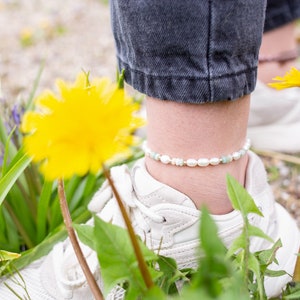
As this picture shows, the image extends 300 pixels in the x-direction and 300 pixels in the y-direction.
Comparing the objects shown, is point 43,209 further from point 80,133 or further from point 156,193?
point 80,133

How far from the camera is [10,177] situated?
77 centimetres

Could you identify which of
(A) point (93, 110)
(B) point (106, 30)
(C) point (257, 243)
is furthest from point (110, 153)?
(B) point (106, 30)

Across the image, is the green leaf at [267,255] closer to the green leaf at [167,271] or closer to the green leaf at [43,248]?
the green leaf at [167,271]

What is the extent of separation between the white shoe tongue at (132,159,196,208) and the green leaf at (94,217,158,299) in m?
0.25

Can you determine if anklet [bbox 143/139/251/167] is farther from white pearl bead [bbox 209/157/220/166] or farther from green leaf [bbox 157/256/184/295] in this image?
green leaf [bbox 157/256/184/295]

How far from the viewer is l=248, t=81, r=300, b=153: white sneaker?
139 centimetres

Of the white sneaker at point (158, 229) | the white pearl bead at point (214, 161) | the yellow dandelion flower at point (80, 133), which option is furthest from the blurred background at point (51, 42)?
the yellow dandelion flower at point (80, 133)

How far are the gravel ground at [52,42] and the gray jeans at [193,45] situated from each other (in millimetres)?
704

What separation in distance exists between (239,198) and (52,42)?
200 centimetres

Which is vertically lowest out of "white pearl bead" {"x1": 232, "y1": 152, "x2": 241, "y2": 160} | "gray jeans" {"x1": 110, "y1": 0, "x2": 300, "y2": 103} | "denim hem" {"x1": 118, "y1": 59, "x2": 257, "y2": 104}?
"white pearl bead" {"x1": 232, "y1": 152, "x2": 241, "y2": 160}

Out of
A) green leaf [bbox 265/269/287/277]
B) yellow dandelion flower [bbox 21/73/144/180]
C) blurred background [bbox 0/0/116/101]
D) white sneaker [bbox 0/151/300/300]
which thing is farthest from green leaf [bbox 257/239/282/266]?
blurred background [bbox 0/0/116/101]

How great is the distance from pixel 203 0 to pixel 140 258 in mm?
352

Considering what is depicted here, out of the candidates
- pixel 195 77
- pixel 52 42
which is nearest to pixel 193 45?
pixel 195 77

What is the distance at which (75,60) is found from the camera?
2.23 m
